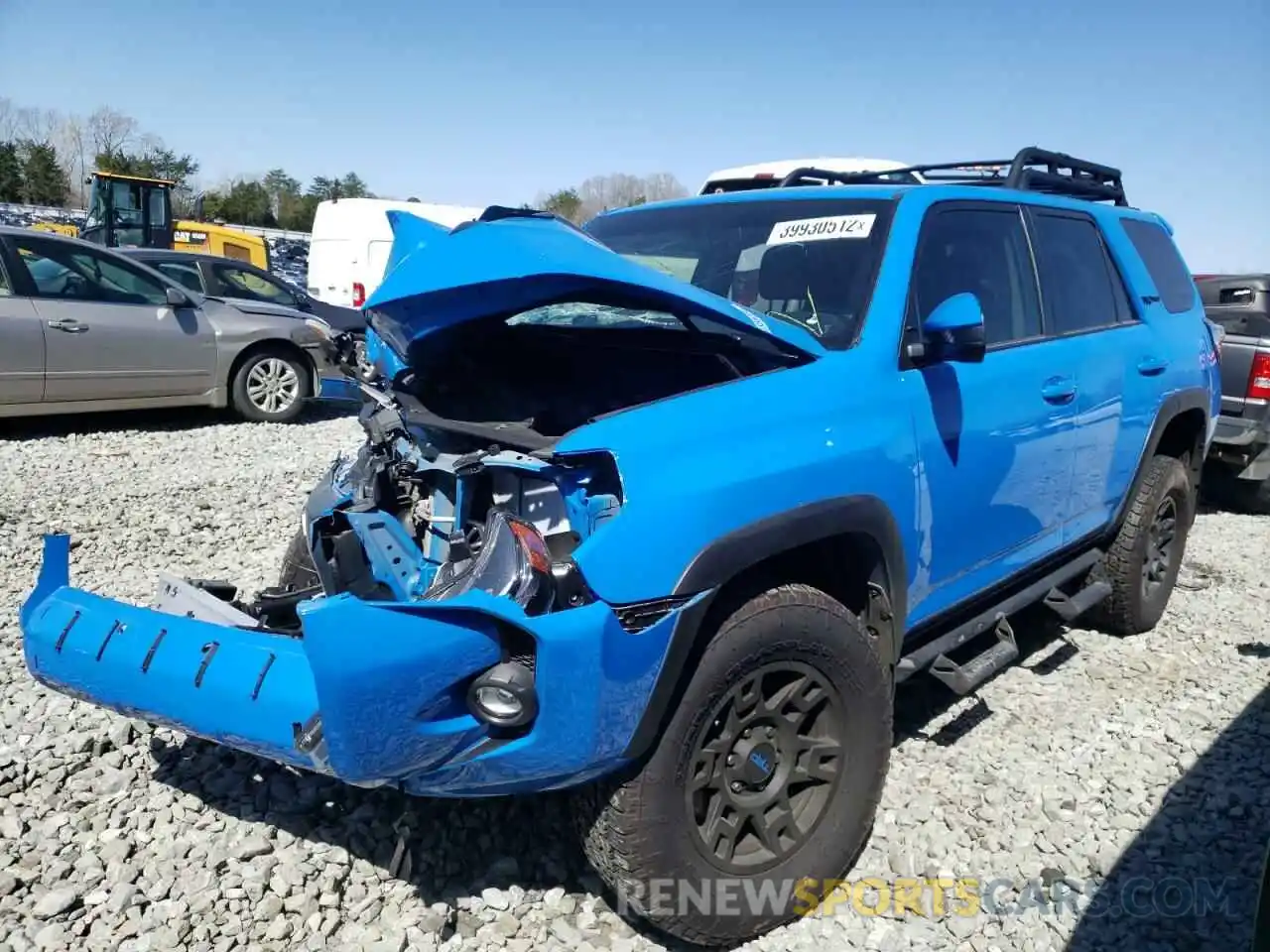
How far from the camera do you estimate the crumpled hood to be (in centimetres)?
233

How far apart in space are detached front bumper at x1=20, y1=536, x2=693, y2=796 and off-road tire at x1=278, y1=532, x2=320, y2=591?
3.85 ft

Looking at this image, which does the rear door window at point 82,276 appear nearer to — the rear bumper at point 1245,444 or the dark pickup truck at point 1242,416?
the dark pickup truck at point 1242,416

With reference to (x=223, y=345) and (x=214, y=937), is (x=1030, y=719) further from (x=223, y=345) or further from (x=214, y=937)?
(x=223, y=345)

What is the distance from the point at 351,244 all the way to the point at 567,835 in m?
15.2

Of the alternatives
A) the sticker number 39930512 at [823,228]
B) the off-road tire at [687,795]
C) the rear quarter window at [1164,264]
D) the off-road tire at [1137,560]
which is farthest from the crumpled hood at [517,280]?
the rear quarter window at [1164,264]

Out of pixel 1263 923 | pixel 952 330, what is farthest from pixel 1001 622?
pixel 1263 923

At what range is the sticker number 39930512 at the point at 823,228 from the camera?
3.06 m

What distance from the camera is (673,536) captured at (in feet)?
7.00

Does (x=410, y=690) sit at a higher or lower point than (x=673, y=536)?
lower

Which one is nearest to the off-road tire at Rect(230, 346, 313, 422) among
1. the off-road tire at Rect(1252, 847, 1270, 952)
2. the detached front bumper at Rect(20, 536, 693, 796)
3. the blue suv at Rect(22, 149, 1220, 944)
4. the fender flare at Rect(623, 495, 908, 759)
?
the blue suv at Rect(22, 149, 1220, 944)

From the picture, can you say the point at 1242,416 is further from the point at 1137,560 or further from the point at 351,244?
the point at 351,244

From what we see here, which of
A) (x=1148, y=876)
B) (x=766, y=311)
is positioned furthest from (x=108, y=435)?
(x=1148, y=876)

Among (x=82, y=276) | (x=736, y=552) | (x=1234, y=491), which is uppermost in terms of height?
(x=82, y=276)

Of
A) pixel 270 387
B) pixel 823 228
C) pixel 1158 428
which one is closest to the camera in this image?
pixel 823 228
